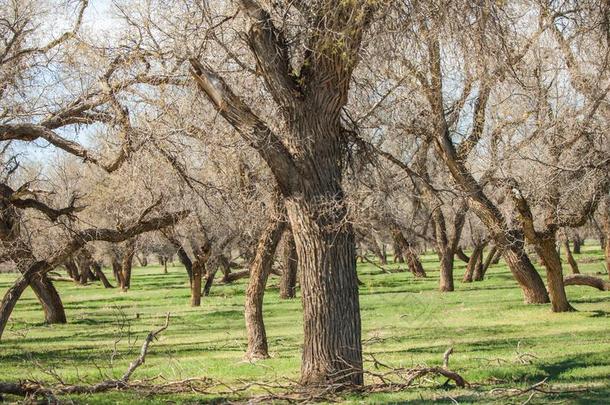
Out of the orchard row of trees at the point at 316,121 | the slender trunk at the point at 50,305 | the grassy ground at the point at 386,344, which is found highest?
the orchard row of trees at the point at 316,121

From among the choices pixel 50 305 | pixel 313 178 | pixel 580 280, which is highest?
pixel 313 178

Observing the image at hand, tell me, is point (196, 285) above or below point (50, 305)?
above

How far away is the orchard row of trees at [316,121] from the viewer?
36.2 ft

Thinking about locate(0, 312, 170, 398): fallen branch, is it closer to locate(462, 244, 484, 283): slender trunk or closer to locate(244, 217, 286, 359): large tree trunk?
locate(244, 217, 286, 359): large tree trunk

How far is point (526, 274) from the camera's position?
27.1 m

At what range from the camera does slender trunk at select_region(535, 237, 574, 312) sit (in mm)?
24359

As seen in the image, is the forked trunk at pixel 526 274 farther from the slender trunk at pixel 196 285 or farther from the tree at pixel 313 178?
the tree at pixel 313 178

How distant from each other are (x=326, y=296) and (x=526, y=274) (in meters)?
17.2

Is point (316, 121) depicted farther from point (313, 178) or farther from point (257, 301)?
point (257, 301)

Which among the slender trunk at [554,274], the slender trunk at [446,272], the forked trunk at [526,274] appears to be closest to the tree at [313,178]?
the slender trunk at [554,274]

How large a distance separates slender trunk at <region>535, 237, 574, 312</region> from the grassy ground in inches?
23.4

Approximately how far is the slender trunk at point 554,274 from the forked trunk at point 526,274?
3.98ft

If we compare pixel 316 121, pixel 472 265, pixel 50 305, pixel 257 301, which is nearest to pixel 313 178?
pixel 316 121

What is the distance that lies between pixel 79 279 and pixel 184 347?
4845 centimetres
